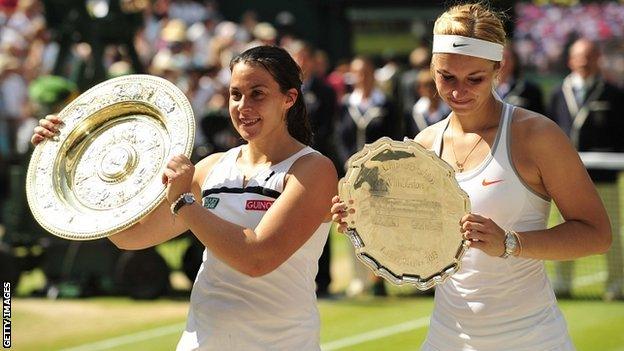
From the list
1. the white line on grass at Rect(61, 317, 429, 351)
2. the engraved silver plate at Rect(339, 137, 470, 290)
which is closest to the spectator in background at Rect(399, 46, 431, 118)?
the white line on grass at Rect(61, 317, 429, 351)

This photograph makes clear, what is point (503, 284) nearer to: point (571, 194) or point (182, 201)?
point (571, 194)

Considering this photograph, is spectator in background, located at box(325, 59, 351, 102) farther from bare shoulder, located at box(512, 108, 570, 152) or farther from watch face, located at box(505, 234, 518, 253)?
watch face, located at box(505, 234, 518, 253)

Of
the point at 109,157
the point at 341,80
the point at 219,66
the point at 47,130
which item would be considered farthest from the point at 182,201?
the point at 341,80

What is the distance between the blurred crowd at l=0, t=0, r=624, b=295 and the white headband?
0.95 meters

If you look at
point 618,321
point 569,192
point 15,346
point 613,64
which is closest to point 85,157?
point 569,192

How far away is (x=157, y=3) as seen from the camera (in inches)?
823

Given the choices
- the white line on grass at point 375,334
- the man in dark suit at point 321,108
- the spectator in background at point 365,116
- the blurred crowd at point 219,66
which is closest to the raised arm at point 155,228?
the blurred crowd at point 219,66

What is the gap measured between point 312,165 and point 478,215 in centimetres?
60

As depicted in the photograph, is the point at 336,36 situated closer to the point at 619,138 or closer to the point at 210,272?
the point at 619,138

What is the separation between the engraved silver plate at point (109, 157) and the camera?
4.13 metres

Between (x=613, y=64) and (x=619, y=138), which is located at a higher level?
(x=619, y=138)

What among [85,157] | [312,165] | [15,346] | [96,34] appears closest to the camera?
[312,165]

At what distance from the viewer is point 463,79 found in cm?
409

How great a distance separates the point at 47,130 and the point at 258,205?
0.90 meters
